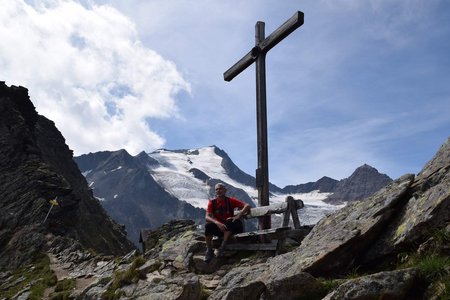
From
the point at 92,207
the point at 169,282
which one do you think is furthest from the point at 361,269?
the point at 92,207

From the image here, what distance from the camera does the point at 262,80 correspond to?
15.4 meters

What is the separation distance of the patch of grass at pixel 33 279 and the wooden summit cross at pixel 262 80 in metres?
11.0

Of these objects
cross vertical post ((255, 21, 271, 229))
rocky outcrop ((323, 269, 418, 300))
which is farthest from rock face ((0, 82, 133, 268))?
rocky outcrop ((323, 269, 418, 300))

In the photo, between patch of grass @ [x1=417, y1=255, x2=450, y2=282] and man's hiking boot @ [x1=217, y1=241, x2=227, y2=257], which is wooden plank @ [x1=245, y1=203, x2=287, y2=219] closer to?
man's hiking boot @ [x1=217, y1=241, x2=227, y2=257]

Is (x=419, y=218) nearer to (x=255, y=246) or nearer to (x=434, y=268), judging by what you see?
(x=434, y=268)

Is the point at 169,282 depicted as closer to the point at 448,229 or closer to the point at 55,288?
the point at 448,229

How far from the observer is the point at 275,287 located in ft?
27.1

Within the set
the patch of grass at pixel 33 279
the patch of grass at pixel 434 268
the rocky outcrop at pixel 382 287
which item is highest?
the patch of grass at pixel 33 279

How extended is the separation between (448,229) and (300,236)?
17.5 ft

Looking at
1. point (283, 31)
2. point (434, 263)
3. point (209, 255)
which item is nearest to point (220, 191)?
point (209, 255)

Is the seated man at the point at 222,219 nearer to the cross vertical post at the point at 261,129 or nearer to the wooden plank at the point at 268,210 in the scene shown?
the wooden plank at the point at 268,210

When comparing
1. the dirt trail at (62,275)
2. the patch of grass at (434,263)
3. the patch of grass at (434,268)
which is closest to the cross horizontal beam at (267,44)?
the patch of grass at (434,263)

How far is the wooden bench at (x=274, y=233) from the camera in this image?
40.1 ft

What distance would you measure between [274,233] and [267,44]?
6.71m
